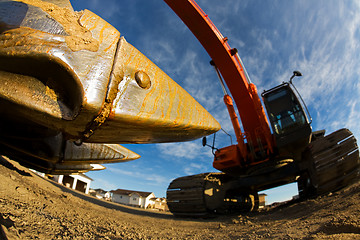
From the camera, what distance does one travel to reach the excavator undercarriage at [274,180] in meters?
5.09

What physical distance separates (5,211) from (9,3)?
4.17ft

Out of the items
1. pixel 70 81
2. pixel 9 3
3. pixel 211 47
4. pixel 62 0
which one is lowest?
pixel 70 81

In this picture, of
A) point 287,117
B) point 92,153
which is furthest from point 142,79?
point 287,117

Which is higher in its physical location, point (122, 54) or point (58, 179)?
point (58, 179)

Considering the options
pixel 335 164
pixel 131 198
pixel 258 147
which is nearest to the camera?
pixel 335 164

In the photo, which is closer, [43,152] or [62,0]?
[62,0]

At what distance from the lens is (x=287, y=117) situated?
5.26m

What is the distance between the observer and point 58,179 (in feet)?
49.9

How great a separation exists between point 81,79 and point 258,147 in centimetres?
588

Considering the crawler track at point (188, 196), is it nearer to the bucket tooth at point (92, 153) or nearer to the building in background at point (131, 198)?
the bucket tooth at point (92, 153)

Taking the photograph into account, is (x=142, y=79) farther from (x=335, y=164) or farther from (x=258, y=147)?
(x=335, y=164)

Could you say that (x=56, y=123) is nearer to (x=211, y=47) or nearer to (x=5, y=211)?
(x=5, y=211)

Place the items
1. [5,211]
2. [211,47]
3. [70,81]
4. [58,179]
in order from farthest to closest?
[58,179]
[211,47]
[5,211]
[70,81]

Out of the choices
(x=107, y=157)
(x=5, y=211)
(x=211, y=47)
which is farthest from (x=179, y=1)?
(x=5, y=211)
